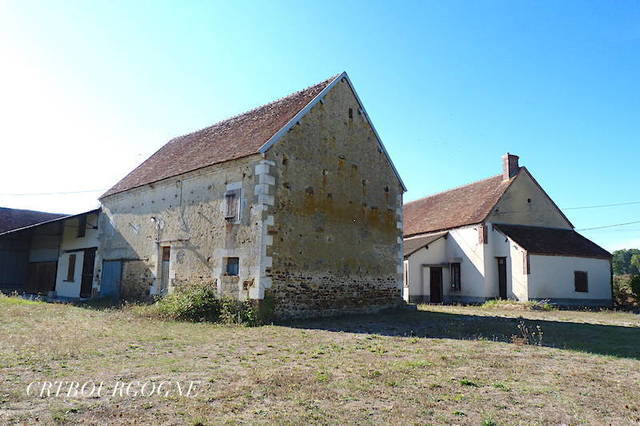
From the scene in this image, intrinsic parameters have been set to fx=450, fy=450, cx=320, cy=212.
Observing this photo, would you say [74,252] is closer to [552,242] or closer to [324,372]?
[324,372]

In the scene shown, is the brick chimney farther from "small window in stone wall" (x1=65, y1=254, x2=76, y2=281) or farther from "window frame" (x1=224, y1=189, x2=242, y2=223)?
"small window in stone wall" (x1=65, y1=254, x2=76, y2=281)

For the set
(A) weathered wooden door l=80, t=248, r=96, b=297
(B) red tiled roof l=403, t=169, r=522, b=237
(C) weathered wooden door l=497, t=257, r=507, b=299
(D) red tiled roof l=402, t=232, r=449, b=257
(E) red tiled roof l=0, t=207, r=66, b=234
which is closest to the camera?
(A) weathered wooden door l=80, t=248, r=96, b=297

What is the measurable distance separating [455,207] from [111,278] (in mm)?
18896

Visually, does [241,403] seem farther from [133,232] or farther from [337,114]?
[133,232]

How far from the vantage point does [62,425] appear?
4023mm

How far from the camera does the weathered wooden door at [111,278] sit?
688 inches

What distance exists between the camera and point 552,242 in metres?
23.1

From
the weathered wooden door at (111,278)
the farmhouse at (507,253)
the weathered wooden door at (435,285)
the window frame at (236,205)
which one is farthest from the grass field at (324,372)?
the weathered wooden door at (435,285)

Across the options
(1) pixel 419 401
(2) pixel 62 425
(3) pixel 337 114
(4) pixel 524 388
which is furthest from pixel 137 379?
(3) pixel 337 114

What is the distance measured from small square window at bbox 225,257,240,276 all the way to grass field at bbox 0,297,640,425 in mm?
1977

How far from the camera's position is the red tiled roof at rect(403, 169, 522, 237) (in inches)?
949

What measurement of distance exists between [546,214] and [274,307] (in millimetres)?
18776

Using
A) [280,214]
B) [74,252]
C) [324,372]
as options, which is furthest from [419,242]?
[324,372]

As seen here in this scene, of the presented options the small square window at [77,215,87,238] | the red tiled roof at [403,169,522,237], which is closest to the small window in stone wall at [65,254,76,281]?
the small square window at [77,215,87,238]
